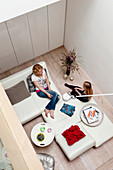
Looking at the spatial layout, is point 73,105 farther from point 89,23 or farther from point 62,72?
point 89,23

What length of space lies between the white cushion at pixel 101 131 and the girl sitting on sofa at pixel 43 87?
89 cm

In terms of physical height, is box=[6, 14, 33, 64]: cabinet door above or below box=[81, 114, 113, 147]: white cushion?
above

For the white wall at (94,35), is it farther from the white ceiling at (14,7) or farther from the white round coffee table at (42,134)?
the white round coffee table at (42,134)

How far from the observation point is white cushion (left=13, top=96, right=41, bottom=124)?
386cm

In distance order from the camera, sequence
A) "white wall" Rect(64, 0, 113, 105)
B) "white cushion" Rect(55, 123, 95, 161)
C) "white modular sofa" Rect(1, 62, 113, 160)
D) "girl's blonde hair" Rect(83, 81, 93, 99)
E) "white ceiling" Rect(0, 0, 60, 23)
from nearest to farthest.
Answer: "white ceiling" Rect(0, 0, 60, 23) < "white wall" Rect(64, 0, 113, 105) < "white cushion" Rect(55, 123, 95, 161) < "white modular sofa" Rect(1, 62, 113, 160) < "girl's blonde hair" Rect(83, 81, 93, 99)

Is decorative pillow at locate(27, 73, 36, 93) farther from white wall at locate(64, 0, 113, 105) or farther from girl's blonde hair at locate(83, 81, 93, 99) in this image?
white wall at locate(64, 0, 113, 105)

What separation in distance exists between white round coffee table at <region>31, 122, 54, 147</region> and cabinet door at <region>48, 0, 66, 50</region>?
7.82 ft

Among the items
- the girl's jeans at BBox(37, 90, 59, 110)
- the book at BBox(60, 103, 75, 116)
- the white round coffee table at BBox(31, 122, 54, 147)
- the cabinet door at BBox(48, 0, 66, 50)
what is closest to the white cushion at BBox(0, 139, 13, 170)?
the white round coffee table at BBox(31, 122, 54, 147)

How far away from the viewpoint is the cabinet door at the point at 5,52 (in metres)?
3.91

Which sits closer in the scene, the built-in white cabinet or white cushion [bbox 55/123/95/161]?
white cushion [bbox 55/123/95/161]

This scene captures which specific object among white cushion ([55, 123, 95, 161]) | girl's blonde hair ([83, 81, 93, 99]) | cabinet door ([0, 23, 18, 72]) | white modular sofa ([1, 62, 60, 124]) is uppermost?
cabinet door ([0, 23, 18, 72])

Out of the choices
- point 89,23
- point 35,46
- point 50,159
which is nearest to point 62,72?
point 35,46

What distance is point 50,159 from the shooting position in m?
3.40

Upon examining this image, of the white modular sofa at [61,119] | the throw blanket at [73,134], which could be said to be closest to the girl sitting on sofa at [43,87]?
the white modular sofa at [61,119]
